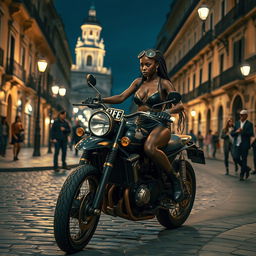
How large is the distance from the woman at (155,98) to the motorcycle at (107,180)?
0.13 m

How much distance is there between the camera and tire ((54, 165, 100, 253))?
3.42m

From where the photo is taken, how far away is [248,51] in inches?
965

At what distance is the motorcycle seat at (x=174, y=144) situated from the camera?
15.0 ft

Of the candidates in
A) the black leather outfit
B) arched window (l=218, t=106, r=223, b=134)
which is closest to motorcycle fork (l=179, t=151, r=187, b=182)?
the black leather outfit

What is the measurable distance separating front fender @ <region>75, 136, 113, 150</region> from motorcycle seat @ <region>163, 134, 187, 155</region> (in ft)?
3.02

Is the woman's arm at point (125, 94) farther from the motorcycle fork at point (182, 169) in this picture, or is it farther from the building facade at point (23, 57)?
the building facade at point (23, 57)

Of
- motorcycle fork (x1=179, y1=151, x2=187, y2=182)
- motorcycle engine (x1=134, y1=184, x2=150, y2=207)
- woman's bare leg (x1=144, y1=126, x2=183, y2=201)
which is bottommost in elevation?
motorcycle engine (x1=134, y1=184, x2=150, y2=207)

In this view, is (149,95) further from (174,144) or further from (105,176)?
(105,176)

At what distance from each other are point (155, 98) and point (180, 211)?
1.29 m

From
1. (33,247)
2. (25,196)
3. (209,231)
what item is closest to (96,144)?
(33,247)

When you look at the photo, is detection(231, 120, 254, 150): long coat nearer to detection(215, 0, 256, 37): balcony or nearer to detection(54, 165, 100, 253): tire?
detection(54, 165, 100, 253): tire

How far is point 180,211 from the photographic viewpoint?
4.83m

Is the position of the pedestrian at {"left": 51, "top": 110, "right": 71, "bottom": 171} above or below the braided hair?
below

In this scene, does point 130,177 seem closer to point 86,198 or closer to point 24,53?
point 86,198
